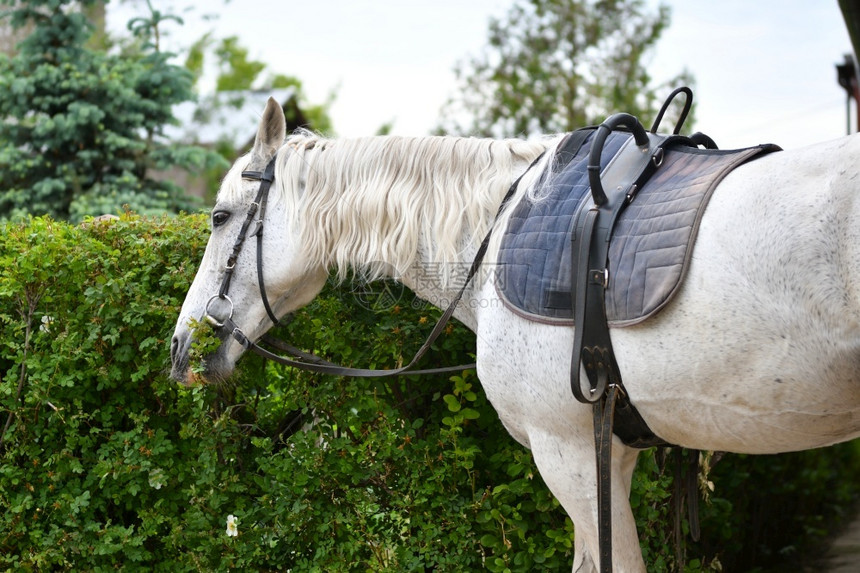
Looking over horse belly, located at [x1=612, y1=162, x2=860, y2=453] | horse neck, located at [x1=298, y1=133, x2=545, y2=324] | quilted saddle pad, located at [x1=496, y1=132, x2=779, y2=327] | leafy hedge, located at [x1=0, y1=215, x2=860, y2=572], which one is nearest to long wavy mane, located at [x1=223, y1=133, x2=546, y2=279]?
horse neck, located at [x1=298, y1=133, x2=545, y2=324]

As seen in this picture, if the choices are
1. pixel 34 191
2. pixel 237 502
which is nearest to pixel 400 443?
pixel 237 502

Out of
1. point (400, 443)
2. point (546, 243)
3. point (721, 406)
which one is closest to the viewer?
point (721, 406)

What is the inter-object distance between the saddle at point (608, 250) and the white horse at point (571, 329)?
5cm

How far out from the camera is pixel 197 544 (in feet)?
11.2

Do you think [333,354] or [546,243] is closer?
[546,243]

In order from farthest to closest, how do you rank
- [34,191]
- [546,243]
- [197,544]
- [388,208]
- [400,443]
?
[34,191] → [197,544] → [400,443] → [388,208] → [546,243]

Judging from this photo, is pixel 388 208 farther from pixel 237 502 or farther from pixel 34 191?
pixel 34 191

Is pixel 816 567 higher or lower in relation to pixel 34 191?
higher

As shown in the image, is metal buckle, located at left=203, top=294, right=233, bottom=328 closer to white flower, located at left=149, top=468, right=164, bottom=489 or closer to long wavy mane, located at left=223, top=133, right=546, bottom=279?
long wavy mane, located at left=223, top=133, right=546, bottom=279

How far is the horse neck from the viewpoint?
8.57 ft

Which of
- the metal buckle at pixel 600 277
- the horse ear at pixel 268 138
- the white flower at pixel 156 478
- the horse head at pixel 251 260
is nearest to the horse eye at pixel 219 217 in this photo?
the horse head at pixel 251 260

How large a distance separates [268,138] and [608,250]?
4.40 feet

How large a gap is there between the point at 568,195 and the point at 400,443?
1.27 metres

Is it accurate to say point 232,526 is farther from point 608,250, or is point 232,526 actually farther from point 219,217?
point 608,250
